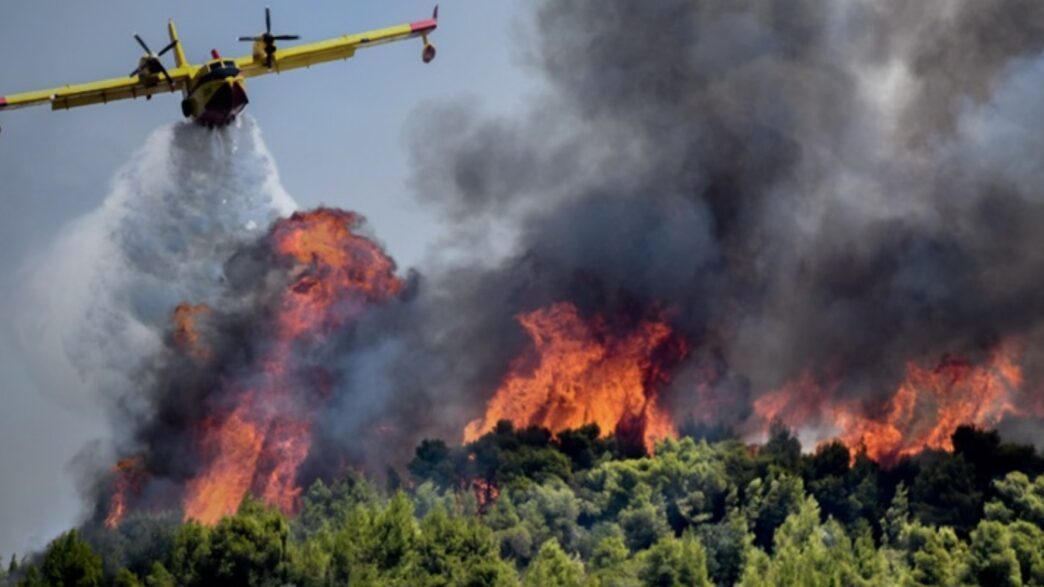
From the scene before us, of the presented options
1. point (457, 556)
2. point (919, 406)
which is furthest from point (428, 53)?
point (919, 406)

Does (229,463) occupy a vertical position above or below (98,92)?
below

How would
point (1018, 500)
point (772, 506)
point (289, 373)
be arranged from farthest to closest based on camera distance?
point (289, 373) < point (772, 506) < point (1018, 500)

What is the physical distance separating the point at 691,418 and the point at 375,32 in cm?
3662

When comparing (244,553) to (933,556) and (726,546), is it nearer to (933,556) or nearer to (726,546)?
(726,546)

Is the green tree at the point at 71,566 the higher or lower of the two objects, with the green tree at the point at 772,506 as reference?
lower

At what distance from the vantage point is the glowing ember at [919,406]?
14638 centimetres

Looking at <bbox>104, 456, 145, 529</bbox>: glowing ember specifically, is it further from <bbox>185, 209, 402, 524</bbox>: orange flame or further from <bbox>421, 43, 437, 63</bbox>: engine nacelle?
<bbox>421, 43, 437, 63</bbox>: engine nacelle

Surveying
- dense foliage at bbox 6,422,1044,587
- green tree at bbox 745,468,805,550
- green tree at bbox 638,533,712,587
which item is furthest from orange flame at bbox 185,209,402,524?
green tree at bbox 638,533,712,587

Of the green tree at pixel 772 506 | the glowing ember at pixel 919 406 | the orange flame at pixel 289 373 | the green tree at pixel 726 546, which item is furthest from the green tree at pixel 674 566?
the orange flame at pixel 289 373

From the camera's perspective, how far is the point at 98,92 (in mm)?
124875

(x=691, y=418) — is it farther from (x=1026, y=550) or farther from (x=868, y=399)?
(x=1026, y=550)

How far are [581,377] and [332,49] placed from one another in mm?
33158

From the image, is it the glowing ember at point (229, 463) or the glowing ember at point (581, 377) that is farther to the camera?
the glowing ember at point (581, 377)

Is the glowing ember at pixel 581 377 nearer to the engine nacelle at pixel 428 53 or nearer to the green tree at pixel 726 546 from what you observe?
the green tree at pixel 726 546
